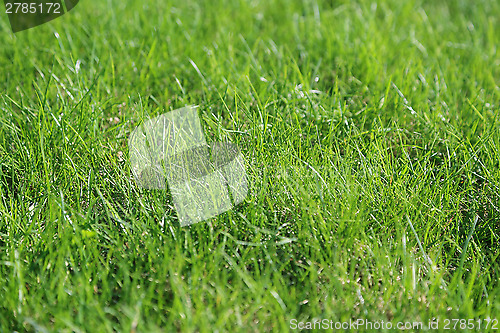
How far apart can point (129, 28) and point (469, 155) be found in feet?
6.64

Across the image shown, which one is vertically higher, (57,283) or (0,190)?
(0,190)

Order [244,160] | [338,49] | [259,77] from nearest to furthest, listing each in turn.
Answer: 1. [244,160]
2. [259,77]
3. [338,49]

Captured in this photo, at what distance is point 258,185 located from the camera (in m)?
1.92

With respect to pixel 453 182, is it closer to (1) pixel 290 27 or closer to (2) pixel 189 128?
(2) pixel 189 128

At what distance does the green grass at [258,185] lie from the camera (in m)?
1.59

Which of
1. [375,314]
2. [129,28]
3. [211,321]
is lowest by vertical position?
[375,314]

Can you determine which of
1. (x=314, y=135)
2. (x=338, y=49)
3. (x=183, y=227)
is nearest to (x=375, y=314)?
(x=183, y=227)

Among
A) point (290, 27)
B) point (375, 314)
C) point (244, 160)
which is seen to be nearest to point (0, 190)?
point (244, 160)

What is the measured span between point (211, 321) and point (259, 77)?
54.9 inches

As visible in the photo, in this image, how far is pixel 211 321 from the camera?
1.52 meters

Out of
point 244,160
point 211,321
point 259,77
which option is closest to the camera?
point 211,321

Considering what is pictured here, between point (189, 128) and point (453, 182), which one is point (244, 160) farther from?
point (453, 182)

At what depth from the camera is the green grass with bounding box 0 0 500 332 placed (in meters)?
1.59

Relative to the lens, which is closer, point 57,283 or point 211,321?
point 211,321
